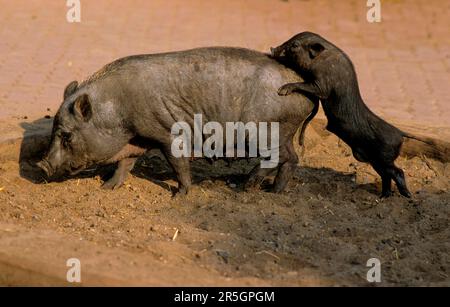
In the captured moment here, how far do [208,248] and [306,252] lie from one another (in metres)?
0.76

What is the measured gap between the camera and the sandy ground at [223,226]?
6.79 m

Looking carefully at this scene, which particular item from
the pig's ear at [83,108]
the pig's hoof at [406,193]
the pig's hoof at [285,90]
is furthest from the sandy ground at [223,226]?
the pig's hoof at [285,90]

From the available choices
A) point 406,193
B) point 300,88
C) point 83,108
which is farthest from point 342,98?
point 83,108

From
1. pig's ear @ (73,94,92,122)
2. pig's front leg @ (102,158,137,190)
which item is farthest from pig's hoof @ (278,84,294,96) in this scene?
pig's ear @ (73,94,92,122)

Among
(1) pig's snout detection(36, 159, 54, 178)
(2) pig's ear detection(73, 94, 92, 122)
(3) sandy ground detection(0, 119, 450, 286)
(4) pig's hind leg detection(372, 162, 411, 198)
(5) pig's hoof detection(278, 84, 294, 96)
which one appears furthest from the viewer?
(4) pig's hind leg detection(372, 162, 411, 198)

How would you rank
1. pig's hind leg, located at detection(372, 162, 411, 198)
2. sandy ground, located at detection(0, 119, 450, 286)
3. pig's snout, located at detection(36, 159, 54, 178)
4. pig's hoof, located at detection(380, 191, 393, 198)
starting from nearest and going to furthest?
sandy ground, located at detection(0, 119, 450, 286), pig's snout, located at detection(36, 159, 54, 178), pig's hind leg, located at detection(372, 162, 411, 198), pig's hoof, located at detection(380, 191, 393, 198)

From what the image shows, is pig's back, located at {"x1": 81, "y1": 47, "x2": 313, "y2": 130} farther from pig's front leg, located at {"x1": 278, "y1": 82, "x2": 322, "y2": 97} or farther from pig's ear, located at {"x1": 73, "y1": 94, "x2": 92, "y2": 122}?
pig's ear, located at {"x1": 73, "y1": 94, "x2": 92, "y2": 122}

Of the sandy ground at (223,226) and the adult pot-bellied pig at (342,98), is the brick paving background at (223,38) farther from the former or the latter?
the adult pot-bellied pig at (342,98)

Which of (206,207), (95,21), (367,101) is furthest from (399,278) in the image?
(95,21)

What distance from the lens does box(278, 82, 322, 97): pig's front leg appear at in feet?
27.7

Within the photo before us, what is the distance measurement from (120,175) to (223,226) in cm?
139

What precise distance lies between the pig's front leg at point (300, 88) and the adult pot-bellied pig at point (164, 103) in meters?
0.06

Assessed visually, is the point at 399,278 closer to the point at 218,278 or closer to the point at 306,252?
the point at 306,252

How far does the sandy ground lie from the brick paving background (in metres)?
1.62
